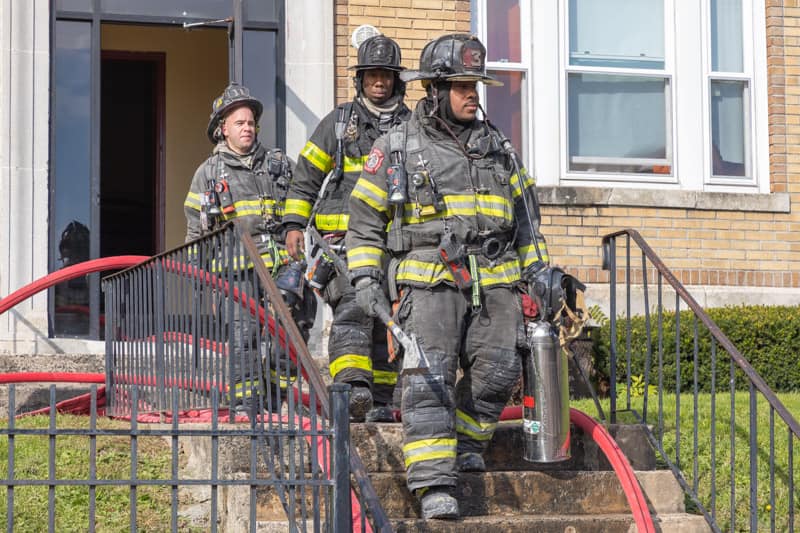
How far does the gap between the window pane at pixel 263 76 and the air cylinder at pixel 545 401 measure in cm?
475

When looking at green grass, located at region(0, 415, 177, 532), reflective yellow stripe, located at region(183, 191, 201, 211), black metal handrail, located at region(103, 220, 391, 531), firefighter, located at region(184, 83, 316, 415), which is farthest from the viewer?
reflective yellow stripe, located at region(183, 191, 201, 211)

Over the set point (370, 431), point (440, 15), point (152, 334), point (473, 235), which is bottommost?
point (370, 431)

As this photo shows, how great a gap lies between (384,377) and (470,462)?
92 centimetres

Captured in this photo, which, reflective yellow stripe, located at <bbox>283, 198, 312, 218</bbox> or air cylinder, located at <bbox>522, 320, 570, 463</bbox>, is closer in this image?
air cylinder, located at <bbox>522, 320, 570, 463</bbox>

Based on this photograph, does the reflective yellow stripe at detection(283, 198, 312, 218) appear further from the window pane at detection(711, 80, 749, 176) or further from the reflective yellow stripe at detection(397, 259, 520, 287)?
the window pane at detection(711, 80, 749, 176)

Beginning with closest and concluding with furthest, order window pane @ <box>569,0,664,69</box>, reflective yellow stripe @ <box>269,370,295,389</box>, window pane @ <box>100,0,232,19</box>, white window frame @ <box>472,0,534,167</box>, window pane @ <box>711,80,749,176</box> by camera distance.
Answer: reflective yellow stripe @ <box>269,370,295,389</box>
window pane @ <box>100,0,232,19</box>
white window frame @ <box>472,0,534,167</box>
window pane @ <box>569,0,664,69</box>
window pane @ <box>711,80,749,176</box>

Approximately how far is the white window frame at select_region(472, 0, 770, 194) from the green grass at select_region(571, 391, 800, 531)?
2727 millimetres

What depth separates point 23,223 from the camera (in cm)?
991

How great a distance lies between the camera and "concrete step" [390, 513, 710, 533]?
599 cm

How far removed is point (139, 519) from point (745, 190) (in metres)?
6.74

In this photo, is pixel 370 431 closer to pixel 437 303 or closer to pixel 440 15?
pixel 437 303

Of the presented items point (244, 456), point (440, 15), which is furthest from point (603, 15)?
point (244, 456)

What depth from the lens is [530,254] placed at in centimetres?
666

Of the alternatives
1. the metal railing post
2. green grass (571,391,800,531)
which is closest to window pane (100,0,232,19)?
green grass (571,391,800,531)
